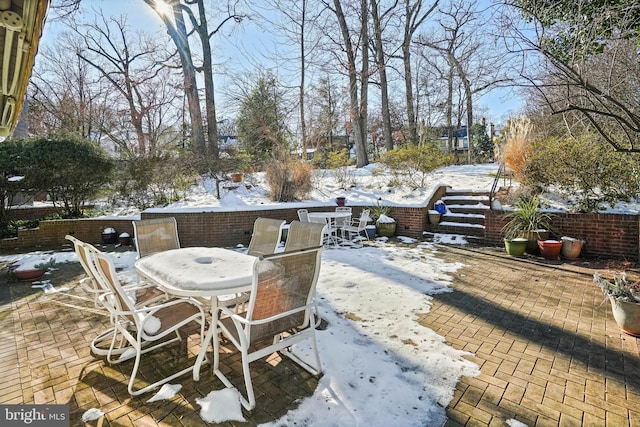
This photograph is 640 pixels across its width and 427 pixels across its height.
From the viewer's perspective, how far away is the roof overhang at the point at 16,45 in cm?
132

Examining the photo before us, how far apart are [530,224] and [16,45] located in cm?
725

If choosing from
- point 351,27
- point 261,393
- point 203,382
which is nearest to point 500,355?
point 261,393

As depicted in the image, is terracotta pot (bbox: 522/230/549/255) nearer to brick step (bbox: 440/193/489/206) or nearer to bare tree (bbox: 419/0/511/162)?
brick step (bbox: 440/193/489/206)

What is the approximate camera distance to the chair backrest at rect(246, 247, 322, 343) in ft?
6.72

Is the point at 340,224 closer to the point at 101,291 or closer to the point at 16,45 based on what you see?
the point at 101,291

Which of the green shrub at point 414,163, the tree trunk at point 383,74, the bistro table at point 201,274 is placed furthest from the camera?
the tree trunk at point 383,74

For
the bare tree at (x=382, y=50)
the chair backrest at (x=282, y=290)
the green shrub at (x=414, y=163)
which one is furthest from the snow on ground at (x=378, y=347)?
the bare tree at (x=382, y=50)

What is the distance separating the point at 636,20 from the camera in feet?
10.9

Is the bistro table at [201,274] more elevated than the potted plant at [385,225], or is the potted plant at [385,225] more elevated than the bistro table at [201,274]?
the bistro table at [201,274]

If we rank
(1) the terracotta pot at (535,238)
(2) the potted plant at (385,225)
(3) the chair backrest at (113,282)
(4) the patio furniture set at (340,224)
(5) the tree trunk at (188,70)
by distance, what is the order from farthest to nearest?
(5) the tree trunk at (188,70) < (2) the potted plant at (385,225) < (4) the patio furniture set at (340,224) < (1) the terracotta pot at (535,238) < (3) the chair backrest at (113,282)

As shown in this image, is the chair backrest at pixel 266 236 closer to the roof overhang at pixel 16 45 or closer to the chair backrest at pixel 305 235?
the chair backrest at pixel 305 235

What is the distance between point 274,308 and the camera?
2.20 metres

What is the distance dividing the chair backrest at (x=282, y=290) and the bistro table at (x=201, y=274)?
0.70 feet

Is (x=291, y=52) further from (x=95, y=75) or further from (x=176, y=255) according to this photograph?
(x=176, y=255)
